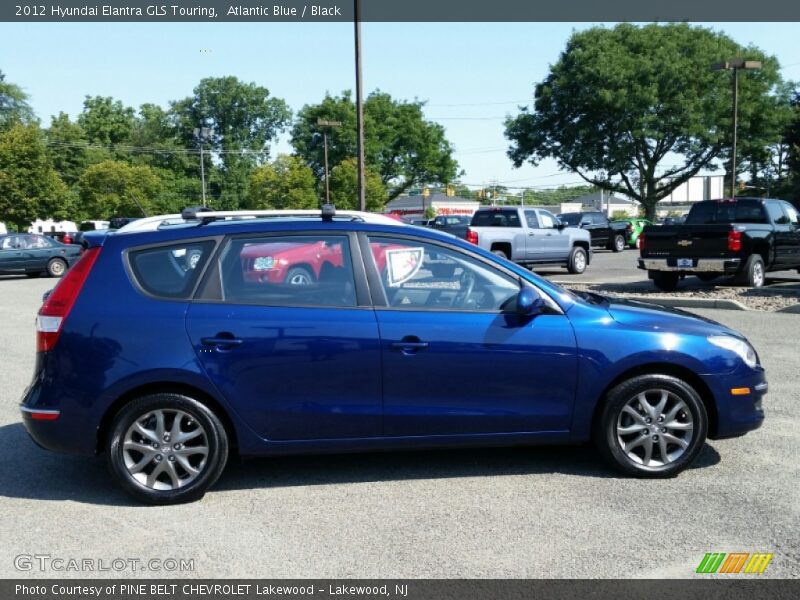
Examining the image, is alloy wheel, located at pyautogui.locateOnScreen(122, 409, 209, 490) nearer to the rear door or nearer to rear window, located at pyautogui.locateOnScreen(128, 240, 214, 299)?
the rear door

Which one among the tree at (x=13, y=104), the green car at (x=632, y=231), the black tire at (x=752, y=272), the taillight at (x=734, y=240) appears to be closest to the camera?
the taillight at (x=734, y=240)

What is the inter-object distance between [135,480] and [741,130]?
168 ft

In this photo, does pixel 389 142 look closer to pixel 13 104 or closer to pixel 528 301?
pixel 13 104

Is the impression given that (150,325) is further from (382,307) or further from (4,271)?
(4,271)

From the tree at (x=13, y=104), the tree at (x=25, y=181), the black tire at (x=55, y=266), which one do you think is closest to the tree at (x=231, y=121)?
the tree at (x=13, y=104)

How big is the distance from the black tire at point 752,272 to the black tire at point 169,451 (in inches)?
560

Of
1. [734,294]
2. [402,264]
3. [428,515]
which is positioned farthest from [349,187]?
[428,515]

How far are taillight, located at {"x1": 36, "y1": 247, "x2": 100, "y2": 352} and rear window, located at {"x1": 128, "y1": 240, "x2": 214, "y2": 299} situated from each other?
295 mm

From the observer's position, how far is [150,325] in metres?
4.84

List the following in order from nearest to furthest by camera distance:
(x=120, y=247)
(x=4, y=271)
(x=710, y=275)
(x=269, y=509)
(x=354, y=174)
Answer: (x=269, y=509), (x=120, y=247), (x=710, y=275), (x=4, y=271), (x=354, y=174)

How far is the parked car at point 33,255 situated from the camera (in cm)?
2680

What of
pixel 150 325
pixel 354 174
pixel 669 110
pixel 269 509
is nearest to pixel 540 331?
pixel 269 509

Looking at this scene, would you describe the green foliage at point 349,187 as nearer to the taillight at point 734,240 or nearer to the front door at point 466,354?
the taillight at point 734,240

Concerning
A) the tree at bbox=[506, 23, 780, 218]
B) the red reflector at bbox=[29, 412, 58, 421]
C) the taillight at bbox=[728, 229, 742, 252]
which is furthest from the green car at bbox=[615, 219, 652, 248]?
the red reflector at bbox=[29, 412, 58, 421]
